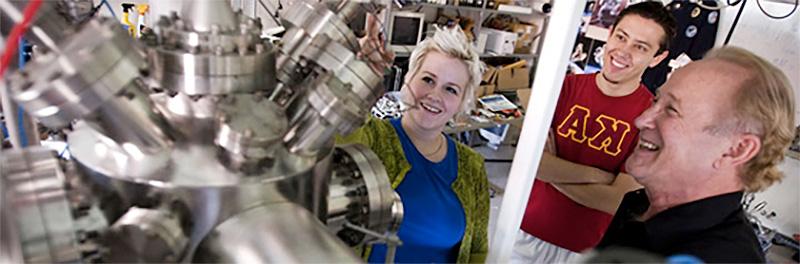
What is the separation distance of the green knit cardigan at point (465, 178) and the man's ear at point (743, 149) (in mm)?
509

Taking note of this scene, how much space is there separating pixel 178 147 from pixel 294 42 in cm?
16

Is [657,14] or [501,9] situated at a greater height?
[657,14]

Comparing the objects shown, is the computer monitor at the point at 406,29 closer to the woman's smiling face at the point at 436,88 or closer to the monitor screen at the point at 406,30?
the monitor screen at the point at 406,30

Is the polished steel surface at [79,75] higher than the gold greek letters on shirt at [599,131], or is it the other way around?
the polished steel surface at [79,75]

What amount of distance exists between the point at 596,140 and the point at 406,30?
249cm

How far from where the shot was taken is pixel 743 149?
3.01 feet

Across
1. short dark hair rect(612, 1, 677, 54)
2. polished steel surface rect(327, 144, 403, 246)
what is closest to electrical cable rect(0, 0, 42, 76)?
polished steel surface rect(327, 144, 403, 246)

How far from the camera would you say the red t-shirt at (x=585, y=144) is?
1548mm

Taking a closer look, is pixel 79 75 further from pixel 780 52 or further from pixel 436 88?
pixel 780 52

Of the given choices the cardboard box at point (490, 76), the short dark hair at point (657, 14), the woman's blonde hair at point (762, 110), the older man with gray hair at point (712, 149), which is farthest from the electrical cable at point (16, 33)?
the cardboard box at point (490, 76)

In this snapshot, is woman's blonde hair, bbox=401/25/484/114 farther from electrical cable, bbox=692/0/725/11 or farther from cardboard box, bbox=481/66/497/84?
cardboard box, bbox=481/66/497/84

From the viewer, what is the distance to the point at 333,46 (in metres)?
0.49

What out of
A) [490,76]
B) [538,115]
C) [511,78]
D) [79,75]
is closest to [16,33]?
[79,75]

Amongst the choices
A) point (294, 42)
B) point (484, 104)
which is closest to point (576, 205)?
point (294, 42)
